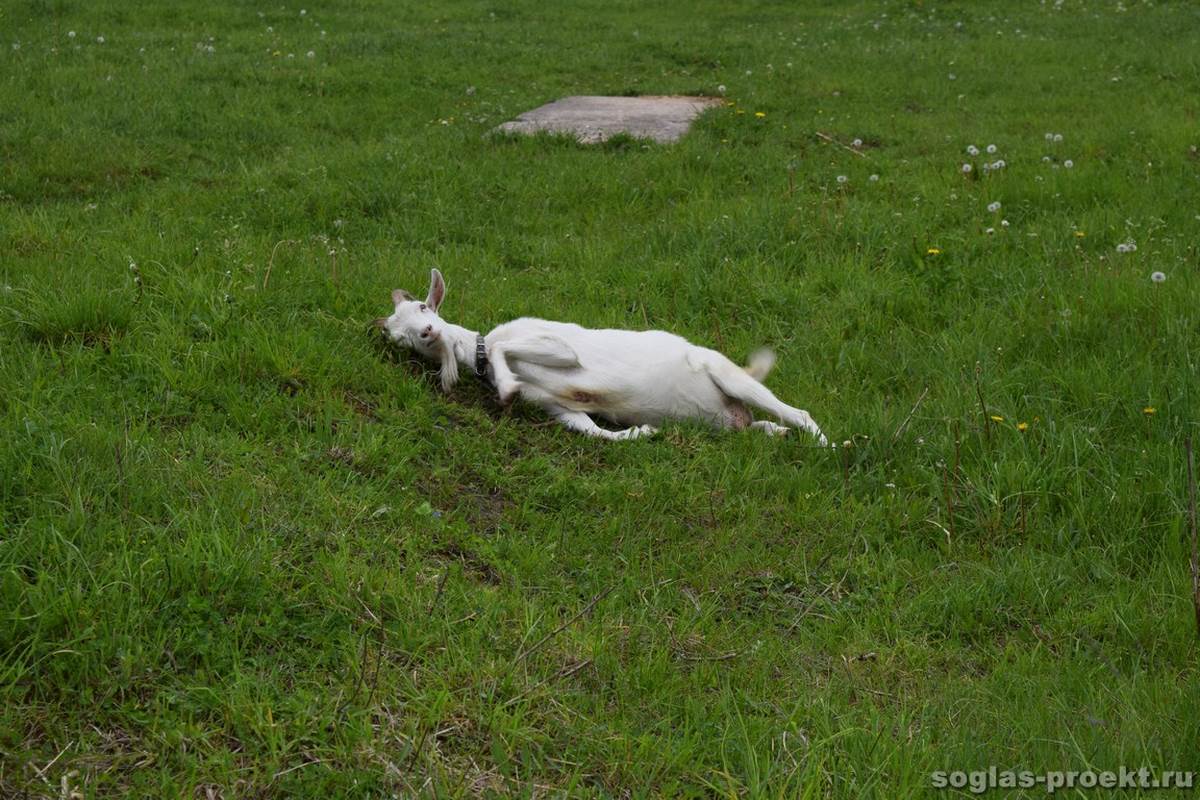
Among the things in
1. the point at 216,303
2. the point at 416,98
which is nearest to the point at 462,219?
the point at 216,303

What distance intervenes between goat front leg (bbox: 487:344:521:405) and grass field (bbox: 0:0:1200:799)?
0.16 m

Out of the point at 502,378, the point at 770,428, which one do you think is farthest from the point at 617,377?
the point at 770,428

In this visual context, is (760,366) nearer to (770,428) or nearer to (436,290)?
(770,428)

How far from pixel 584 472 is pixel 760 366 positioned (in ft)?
4.37

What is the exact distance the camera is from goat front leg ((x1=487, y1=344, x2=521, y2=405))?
5461mm

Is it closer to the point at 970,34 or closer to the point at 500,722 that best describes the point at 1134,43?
the point at 970,34

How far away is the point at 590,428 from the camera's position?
18.0 ft

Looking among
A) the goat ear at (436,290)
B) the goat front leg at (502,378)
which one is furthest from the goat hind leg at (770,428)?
the goat ear at (436,290)

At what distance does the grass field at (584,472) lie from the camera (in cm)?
317

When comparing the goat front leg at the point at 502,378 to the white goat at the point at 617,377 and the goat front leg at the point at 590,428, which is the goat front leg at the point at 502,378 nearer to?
the white goat at the point at 617,377

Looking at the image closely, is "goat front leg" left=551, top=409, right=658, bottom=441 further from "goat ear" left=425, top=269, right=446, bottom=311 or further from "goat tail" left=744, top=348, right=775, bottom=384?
"goat ear" left=425, top=269, right=446, bottom=311

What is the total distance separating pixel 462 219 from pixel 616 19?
10976 millimetres

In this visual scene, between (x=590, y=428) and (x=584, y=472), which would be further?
(x=590, y=428)

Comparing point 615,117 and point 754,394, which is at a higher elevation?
point 615,117
